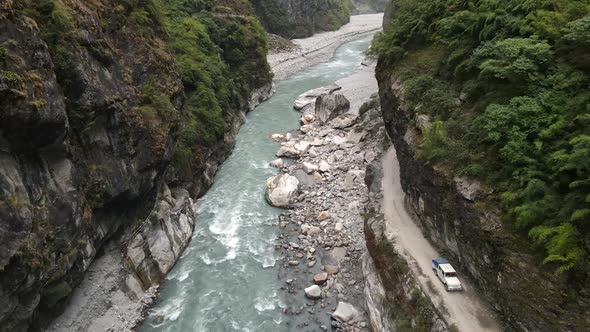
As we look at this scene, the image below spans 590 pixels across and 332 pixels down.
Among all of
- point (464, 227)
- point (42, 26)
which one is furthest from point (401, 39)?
point (42, 26)

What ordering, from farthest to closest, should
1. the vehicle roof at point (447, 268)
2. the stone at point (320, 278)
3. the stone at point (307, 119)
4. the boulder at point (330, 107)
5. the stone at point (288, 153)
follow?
1. the stone at point (307, 119)
2. the boulder at point (330, 107)
3. the stone at point (288, 153)
4. the stone at point (320, 278)
5. the vehicle roof at point (447, 268)

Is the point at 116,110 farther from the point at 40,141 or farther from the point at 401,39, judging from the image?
the point at 401,39

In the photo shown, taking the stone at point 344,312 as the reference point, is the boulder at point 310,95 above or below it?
above

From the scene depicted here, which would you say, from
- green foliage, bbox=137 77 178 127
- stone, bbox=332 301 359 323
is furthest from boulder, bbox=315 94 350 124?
stone, bbox=332 301 359 323

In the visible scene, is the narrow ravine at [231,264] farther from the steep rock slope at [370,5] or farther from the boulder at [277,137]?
the steep rock slope at [370,5]

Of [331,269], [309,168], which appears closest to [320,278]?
[331,269]

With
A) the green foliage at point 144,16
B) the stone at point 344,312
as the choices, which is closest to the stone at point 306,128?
the green foliage at point 144,16
